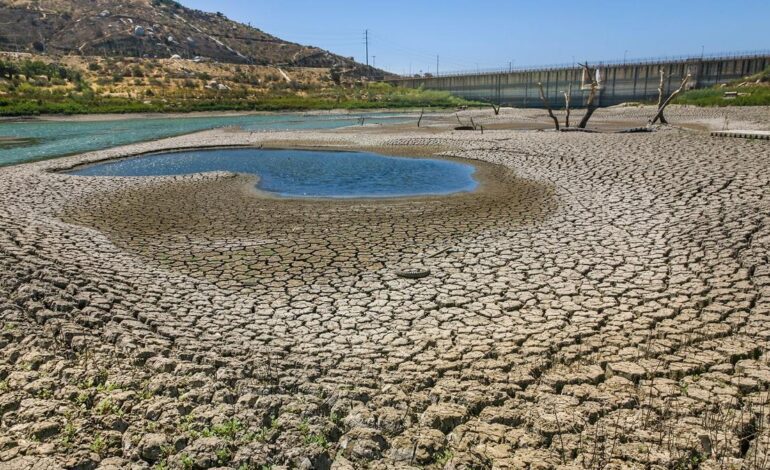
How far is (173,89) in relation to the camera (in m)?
75.7

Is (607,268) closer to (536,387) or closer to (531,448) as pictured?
(536,387)

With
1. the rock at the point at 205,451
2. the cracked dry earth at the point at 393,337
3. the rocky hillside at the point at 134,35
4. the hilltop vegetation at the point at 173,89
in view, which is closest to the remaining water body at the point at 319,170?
the cracked dry earth at the point at 393,337

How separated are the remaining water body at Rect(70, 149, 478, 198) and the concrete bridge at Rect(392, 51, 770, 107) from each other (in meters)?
50.0

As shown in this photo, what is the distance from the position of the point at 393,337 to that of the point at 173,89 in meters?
77.8

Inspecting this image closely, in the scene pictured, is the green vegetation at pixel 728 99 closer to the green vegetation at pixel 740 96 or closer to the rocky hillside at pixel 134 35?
the green vegetation at pixel 740 96

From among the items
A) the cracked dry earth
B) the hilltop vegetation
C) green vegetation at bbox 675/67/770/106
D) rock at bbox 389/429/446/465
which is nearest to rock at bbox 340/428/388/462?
the cracked dry earth

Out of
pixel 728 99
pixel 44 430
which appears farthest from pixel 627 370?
pixel 728 99

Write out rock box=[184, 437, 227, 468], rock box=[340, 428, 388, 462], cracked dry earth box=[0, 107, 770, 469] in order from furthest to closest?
cracked dry earth box=[0, 107, 770, 469], rock box=[340, 428, 388, 462], rock box=[184, 437, 227, 468]

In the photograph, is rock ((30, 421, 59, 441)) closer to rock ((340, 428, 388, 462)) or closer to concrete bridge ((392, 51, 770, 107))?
rock ((340, 428, 388, 462))

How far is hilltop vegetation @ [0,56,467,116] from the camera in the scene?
60.2 metres

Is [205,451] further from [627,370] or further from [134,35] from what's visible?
[134,35]

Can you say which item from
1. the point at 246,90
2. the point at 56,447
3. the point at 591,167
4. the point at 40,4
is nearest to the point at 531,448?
the point at 56,447

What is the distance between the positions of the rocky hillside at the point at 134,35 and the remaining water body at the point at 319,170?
90026 mm

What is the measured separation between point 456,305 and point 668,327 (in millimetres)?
2678
